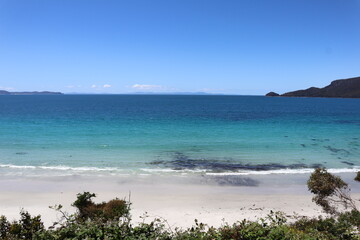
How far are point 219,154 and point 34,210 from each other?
53.5ft

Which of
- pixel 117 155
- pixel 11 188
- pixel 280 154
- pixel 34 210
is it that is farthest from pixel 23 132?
pixel 280 154

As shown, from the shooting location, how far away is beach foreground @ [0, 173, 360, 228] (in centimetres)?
1158

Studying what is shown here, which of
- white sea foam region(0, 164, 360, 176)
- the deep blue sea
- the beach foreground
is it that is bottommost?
the beach foreground

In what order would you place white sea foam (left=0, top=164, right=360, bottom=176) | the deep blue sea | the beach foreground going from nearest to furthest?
1. the beach foreground
2. white sea foam (left=0, top=164, right=360, bottom=176)
3. the deep blue sea

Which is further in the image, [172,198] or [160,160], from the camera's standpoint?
[160,160]

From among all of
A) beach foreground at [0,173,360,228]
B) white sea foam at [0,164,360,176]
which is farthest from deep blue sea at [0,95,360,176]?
beach foreground at [0,173,360,228]

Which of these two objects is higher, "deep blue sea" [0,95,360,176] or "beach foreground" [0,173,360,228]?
"deep blue sea" [0,95,360,176]

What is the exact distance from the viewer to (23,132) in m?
33.9

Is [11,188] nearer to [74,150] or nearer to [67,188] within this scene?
[67,188]

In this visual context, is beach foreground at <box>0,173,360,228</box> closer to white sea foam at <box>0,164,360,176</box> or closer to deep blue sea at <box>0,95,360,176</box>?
white sea foam at <box>0,164,360,176</box>

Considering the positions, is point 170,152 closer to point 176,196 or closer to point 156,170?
point 156,170

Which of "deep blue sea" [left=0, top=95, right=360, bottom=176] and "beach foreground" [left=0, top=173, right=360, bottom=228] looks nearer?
"beach foreground" [left=0, top=173, right=360, bottom=228]

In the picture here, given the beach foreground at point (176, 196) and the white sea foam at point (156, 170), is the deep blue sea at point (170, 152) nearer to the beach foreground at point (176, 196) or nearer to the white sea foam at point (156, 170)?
the white sea foam at point (156, 170)

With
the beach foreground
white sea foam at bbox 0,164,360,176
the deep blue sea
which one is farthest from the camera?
the deep blue sea
